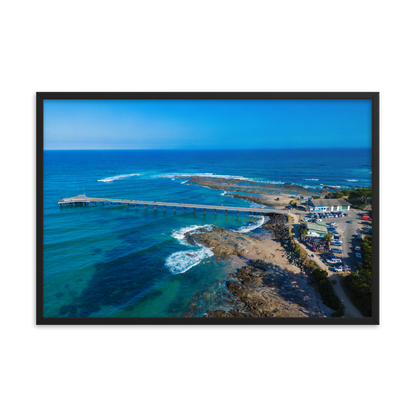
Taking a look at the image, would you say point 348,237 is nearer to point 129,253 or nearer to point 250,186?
point 129,253

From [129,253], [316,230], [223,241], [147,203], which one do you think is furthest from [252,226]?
[147,203]

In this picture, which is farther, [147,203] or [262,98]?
[147,203]

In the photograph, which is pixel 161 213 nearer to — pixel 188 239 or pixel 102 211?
pixel 102 211

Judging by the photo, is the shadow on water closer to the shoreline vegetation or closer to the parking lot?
the shoreline vegetation

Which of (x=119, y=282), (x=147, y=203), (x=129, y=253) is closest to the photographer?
(x=119, y=282)

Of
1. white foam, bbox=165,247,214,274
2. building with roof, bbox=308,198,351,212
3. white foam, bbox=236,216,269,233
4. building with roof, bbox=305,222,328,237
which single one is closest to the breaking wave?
white foam, bbox=165,247,214,274

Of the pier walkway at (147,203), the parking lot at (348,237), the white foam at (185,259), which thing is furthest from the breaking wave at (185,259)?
the pier walkway at (147,203)

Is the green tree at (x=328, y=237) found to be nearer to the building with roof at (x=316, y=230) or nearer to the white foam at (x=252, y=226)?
the building with roof at (x=316, y=230)

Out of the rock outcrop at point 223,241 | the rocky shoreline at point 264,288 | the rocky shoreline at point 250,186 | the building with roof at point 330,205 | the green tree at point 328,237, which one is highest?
the rocky shoreline at point 250,186
